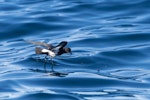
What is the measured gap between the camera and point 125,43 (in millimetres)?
18656

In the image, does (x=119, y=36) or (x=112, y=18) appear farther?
(x=112, y=18)

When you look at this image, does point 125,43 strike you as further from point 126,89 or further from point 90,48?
point 126,89

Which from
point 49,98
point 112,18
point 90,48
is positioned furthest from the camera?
point 112,18

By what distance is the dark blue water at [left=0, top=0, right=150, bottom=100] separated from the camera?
541 inches

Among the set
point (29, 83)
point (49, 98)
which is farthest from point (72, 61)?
point (49, 98)

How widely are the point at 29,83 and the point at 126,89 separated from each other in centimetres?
185

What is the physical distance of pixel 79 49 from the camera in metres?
17.8

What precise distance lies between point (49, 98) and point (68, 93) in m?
0.67

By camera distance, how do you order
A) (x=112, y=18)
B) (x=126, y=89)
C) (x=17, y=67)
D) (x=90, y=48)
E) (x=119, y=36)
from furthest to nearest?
(x=112, y=18), (x=119, y=36), (x=90, y=48), (x=17, y=67), (x=126, y=89)

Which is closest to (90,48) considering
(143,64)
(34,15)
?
(143,64)

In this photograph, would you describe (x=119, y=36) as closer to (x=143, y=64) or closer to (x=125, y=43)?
(x=125, y=43)

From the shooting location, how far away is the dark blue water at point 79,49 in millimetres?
13733

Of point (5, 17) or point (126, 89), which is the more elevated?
point (5, 17)

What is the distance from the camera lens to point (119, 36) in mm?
19250
